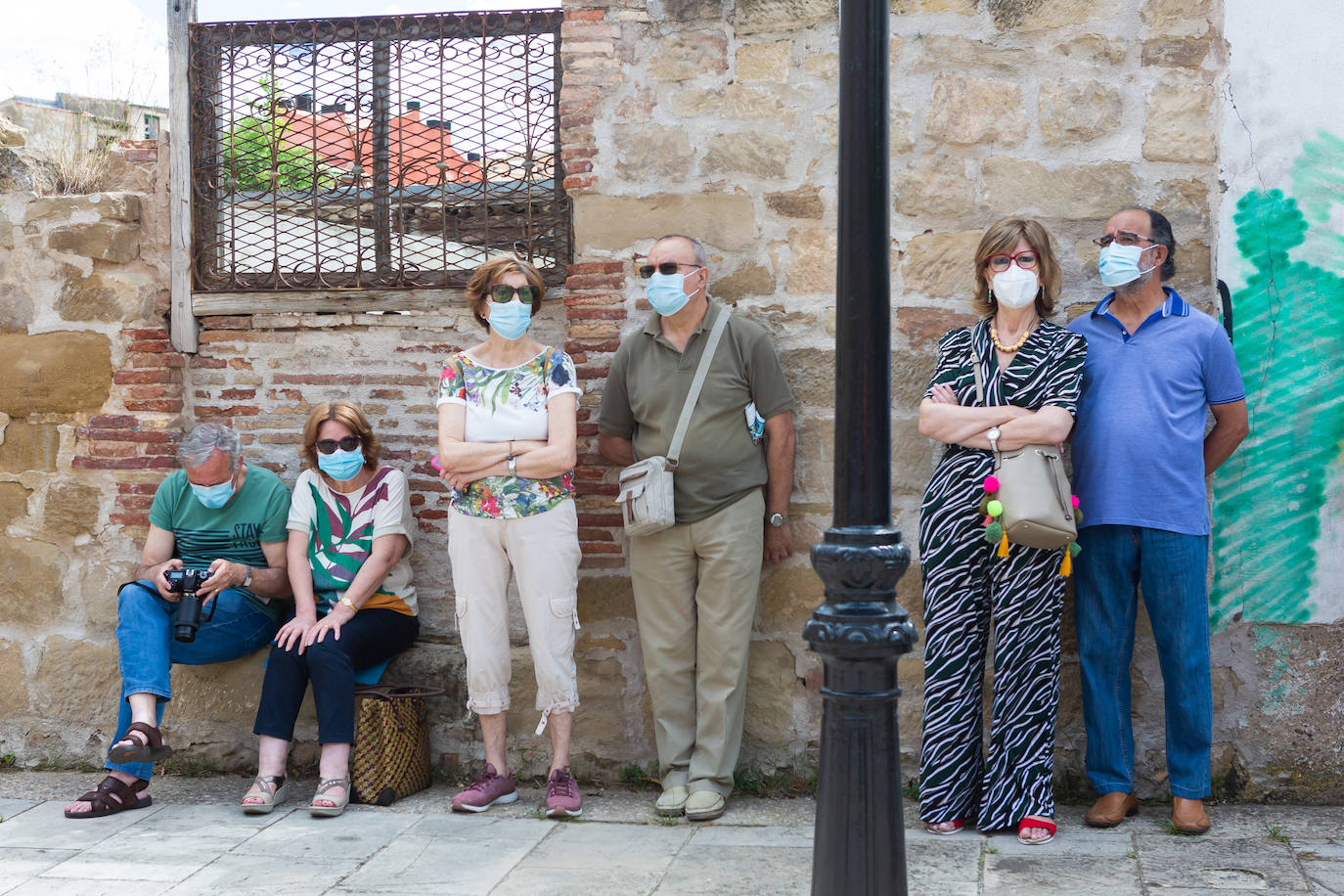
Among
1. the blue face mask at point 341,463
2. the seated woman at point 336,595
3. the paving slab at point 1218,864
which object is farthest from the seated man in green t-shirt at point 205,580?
the paving slab at point 1218,864

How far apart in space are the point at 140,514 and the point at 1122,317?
3947 mm

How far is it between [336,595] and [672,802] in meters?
1.52

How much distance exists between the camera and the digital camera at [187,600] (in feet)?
15.3

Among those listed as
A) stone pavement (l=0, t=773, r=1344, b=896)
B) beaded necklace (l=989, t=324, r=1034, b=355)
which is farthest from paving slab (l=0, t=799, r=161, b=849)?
beaded necklace (l=989, t=324, r=1034, b=355)

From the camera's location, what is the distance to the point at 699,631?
4547 millimetres

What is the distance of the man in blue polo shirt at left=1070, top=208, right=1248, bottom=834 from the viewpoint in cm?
402

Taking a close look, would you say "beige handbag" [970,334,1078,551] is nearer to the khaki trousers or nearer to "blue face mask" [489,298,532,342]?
the khaki trousers

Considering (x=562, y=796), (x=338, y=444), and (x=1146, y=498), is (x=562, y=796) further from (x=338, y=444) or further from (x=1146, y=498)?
(x=1146, y=498)

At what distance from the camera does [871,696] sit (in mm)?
2705

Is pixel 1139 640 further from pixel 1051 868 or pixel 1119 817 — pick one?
pixel 1051 868

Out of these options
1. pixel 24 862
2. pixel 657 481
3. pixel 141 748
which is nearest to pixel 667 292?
pixel 657 481

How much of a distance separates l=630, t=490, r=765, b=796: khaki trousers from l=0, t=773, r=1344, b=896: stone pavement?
0.77 ft

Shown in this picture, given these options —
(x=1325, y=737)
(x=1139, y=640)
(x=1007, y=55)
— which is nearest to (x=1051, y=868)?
(x=1139, y=640)

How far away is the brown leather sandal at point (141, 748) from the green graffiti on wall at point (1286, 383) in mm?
3885
